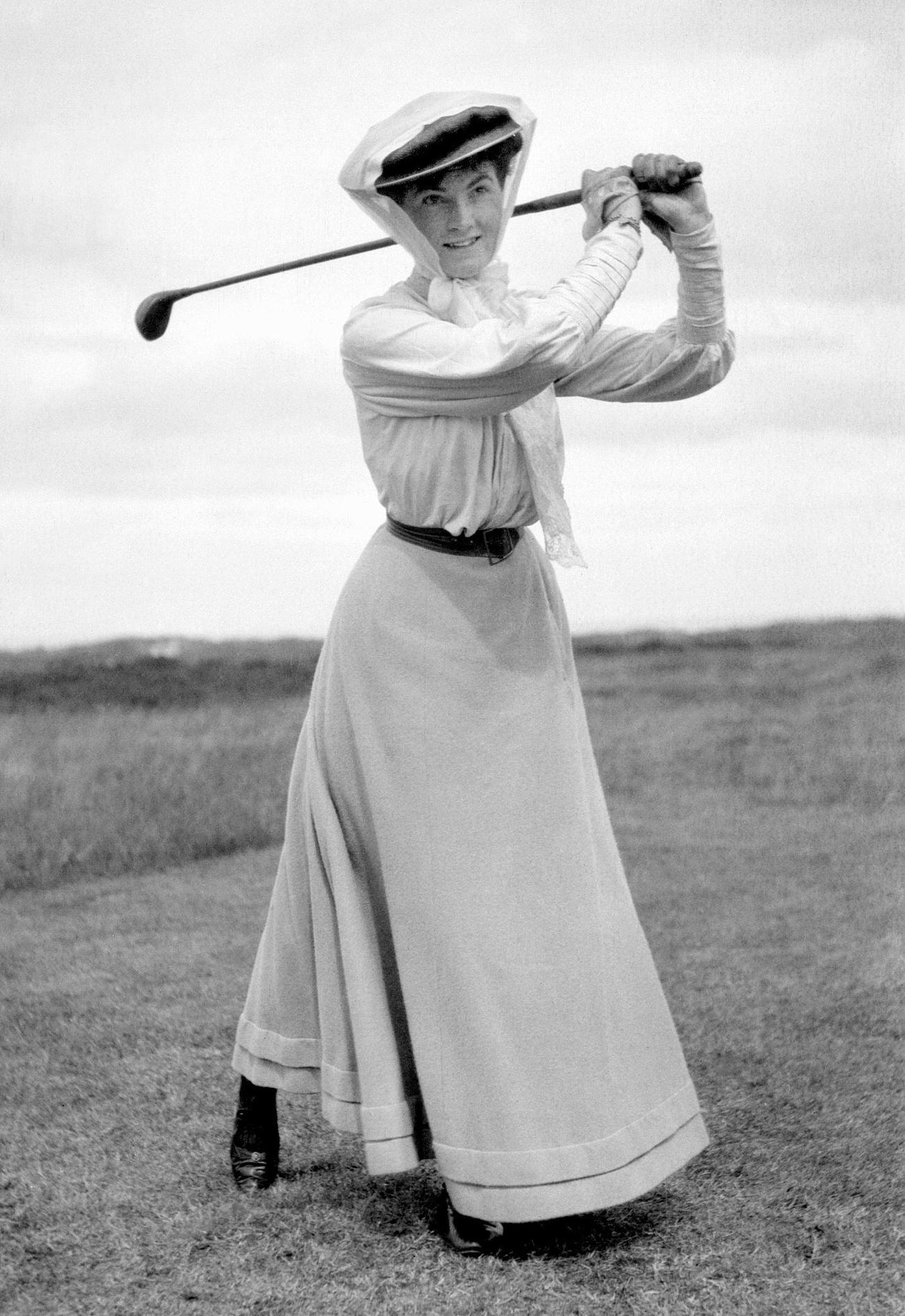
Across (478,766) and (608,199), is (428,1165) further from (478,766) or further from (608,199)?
(608,199)

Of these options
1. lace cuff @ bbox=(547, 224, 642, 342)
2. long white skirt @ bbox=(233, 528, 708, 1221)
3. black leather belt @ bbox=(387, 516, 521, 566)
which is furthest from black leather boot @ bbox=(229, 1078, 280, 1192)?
lace cuff @ bbox=(547, 224, 642, 342)

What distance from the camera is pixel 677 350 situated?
3236 millimetres

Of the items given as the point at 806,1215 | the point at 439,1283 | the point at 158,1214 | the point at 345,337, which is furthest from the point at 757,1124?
the point at 345,337

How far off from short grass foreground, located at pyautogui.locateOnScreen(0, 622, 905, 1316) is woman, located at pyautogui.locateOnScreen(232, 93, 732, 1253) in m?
0.23

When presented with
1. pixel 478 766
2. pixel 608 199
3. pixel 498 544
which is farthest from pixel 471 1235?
pixel 608 199

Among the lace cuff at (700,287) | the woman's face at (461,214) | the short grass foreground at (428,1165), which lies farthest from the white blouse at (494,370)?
the short grass foreground at (428,1165)

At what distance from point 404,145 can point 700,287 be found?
0.66 meters

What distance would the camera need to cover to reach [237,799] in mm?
8852

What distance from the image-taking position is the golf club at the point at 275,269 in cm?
316

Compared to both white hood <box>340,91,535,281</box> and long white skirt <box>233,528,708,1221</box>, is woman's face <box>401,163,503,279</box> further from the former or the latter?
long white skirt <box>233,528,708,1221</box>

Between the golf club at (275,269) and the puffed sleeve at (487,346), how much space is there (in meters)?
0.25

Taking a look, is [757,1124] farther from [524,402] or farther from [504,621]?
[524,402]

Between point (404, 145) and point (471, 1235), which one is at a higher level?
point (404, 145)

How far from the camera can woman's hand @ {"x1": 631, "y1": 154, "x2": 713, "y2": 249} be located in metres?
3.02
